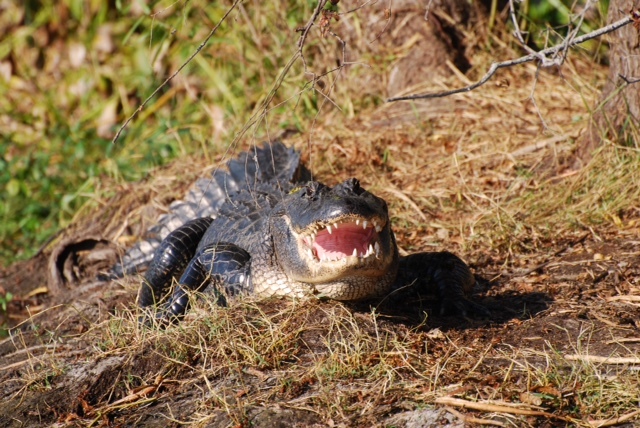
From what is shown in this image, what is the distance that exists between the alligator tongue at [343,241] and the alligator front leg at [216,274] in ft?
2.23

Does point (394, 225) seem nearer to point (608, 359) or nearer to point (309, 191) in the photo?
point (309, 191)

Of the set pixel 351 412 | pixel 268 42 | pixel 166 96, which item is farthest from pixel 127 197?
pixel 351 412

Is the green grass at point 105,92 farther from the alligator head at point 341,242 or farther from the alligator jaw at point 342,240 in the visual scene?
the alligator jaw at point 342,240

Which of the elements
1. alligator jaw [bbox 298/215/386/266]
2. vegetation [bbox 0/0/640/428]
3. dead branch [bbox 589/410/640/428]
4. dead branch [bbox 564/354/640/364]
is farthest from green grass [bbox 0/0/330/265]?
dead branch [bbox 589/410/640/428]

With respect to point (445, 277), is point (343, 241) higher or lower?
higher

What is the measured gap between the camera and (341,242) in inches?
133

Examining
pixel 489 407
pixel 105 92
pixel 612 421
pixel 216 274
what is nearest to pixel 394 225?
pixel 216 274

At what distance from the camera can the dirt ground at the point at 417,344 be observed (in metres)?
2.69

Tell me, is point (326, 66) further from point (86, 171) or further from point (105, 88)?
point (105, 88)

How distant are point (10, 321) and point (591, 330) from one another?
149 inches

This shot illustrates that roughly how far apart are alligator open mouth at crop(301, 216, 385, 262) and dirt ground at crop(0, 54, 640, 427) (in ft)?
0.81

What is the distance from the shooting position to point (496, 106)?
6008mm

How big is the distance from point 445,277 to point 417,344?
74 centimetres

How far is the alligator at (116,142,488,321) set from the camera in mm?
3244
